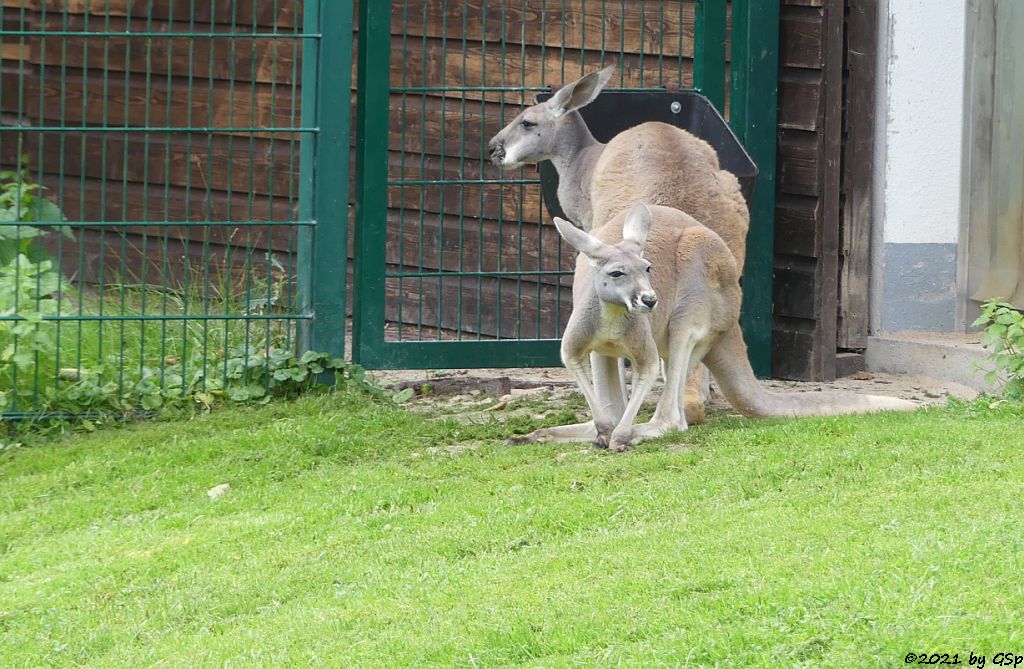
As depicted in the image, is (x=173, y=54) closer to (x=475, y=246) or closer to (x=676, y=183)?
(x=475, y=246)

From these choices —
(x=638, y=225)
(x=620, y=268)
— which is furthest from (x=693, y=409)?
(x=620, y=268)

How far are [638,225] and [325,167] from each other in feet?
5.93

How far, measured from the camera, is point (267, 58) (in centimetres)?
955

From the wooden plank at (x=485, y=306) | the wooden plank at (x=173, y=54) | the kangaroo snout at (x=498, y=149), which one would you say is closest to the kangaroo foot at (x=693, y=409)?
the kangaroo snout at (x=498, y=149)

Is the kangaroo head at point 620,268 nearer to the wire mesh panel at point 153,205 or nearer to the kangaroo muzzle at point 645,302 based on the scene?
the kangaroo muzzle at point 645,302

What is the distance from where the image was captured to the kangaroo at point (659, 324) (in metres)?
5.49

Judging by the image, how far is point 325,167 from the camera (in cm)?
674

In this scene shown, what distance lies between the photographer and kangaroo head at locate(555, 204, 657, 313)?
5.29 metres

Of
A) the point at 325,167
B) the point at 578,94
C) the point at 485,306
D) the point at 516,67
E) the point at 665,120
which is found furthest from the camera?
the point at 485,306

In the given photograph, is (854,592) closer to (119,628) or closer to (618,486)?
(618,486)

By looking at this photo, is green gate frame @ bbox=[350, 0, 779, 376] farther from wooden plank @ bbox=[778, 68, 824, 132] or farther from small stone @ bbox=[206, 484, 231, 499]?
small stone @ bbox=[206, 484, 231, 499]

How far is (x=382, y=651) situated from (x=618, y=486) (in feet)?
5.27

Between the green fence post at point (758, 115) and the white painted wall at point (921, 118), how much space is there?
0.58 metres

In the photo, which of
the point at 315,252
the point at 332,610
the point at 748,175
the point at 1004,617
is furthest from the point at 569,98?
the point at 1004,617
